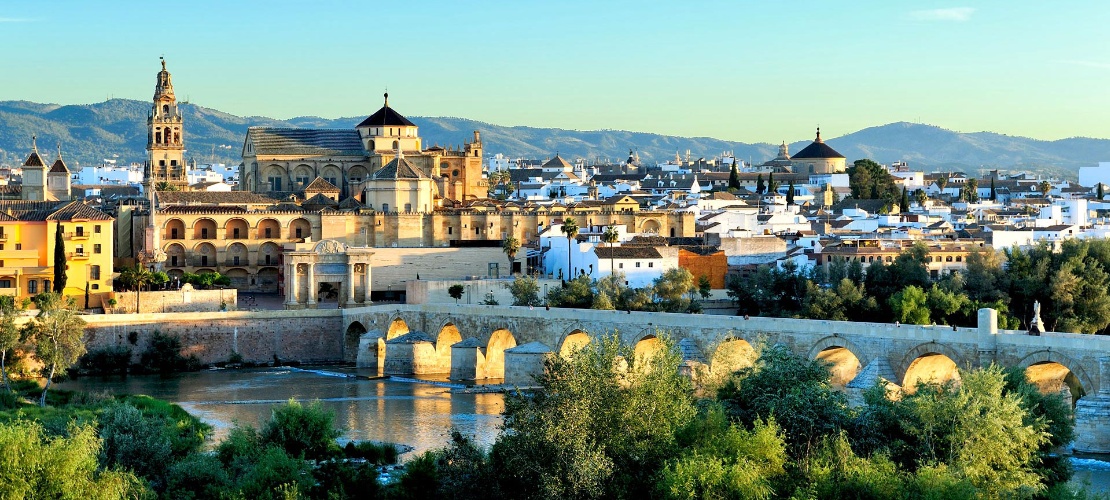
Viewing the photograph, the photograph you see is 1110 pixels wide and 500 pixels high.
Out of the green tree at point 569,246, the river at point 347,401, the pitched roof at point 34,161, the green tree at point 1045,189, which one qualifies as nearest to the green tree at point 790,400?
the river at point 347,401

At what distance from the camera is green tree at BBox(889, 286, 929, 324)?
160ft

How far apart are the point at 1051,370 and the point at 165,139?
195 feet

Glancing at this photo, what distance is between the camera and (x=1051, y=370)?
35750 mm

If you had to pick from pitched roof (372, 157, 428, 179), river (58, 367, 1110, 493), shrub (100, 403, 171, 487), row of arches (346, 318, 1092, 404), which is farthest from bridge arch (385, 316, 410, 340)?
shrub (100, 403, 171, 487)

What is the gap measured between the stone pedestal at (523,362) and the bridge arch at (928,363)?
11992 mm

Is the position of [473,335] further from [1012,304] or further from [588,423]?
[588,423]

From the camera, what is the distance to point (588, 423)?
2609 cm

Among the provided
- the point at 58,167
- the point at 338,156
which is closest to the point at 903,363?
the point at 338,156

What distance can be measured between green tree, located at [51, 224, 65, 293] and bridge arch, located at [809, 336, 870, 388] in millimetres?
28403

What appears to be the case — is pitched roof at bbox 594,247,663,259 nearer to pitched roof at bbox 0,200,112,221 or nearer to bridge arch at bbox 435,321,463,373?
bridge arch at bbox 435,321,463,373

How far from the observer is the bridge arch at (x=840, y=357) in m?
38.6

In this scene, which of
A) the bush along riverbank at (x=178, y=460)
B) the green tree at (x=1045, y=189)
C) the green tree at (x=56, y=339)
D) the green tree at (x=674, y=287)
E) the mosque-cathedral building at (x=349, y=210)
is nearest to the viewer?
the bush along riverbank at (x=178, y=460)

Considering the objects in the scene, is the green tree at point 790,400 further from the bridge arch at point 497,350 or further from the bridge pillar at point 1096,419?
the bridge arch at point 497,350

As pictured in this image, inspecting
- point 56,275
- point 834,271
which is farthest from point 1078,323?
point 56,275
